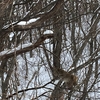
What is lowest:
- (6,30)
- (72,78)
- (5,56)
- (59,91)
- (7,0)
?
(59,91)

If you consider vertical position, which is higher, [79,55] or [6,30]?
[6,30]

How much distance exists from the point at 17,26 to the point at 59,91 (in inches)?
61.5

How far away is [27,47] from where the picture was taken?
208 cm

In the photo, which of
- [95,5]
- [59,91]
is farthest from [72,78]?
[95,5]

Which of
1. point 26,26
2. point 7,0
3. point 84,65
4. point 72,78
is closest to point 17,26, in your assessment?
point 26,26

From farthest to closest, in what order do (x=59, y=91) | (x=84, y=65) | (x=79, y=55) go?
(x=79, y=55) < (x=84, y=65) < (x=59, y=91)

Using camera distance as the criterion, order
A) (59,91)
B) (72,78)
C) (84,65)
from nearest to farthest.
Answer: (72,78), (59,91), (84,65)

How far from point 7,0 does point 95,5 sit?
3.47m

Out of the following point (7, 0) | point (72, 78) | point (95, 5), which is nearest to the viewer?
point (7, 0)

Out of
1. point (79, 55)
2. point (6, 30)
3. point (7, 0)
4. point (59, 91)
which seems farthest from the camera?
point (79, 55)

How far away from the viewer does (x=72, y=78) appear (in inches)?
94.5

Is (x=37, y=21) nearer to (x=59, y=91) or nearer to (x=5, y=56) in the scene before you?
(x=5, y=56)

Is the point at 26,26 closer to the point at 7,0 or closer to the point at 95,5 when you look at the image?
the point at 7,0

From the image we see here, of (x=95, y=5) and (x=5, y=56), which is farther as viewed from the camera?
(x=95, y=5)
